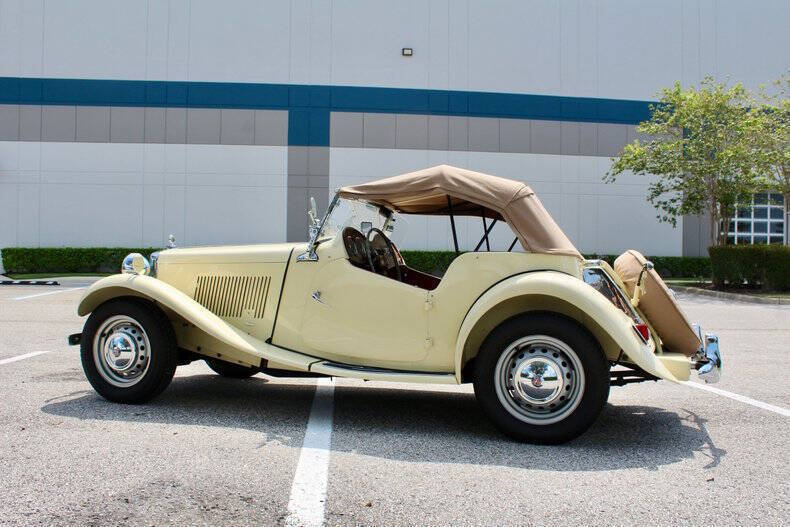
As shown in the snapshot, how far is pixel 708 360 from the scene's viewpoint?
4.48 m

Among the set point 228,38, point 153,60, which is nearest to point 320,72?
point 228,38

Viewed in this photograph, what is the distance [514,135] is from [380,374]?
70.1 ft

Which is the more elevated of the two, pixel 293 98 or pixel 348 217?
pixel 293 98

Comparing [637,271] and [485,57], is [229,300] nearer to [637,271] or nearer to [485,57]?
[637,271]

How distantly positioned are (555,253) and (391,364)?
53.4 inches

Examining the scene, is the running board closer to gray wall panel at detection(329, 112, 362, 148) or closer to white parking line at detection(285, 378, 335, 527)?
white parking line at detection(285, 378, 335, 527)

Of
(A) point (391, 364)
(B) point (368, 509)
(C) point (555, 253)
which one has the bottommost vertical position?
(B) point (368, 509)

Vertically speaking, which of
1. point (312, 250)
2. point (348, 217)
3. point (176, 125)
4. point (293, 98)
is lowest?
point (312, 250)

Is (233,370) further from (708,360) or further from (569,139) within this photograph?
(569,139)

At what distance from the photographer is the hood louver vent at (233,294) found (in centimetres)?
495

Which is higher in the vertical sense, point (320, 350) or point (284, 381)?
point (320, 350)

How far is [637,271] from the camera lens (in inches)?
191

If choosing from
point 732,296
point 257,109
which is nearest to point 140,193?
point 257,109

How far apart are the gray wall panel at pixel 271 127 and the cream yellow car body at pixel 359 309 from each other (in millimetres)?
→ 19334
